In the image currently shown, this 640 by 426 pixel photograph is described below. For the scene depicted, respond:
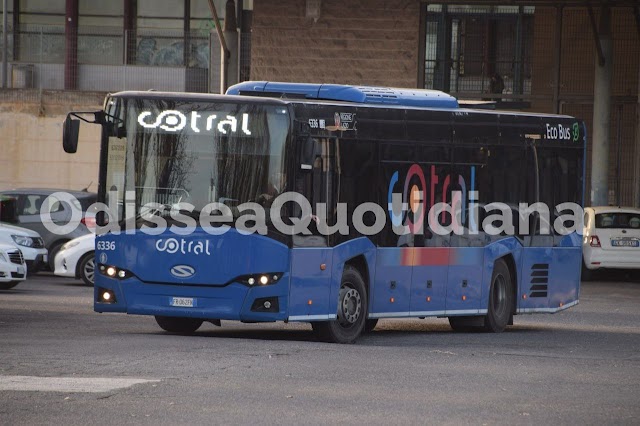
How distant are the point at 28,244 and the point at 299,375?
14736 mm

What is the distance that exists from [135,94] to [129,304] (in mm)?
2246

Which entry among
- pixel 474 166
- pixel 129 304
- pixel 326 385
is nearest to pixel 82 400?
pixel 326 385

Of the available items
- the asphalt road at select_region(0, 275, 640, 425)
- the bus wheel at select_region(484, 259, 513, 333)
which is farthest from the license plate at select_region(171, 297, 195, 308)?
the bus wheel at select_region(484, 259, 513, 333)

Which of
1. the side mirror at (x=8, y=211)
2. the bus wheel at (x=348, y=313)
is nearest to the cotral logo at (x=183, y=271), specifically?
the bus wheel at (x=348, y=313)

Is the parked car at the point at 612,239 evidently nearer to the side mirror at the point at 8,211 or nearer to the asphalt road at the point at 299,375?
the side mirror at the point at 8,211

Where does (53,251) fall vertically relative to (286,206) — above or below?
below

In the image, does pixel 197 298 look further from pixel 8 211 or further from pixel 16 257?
pixel 8 211

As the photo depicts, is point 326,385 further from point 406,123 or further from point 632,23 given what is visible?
point 632,23

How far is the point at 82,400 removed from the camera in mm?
11484

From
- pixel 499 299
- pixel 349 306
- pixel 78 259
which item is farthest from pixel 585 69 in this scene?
pixel 349 306

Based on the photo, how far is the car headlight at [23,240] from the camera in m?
27.3

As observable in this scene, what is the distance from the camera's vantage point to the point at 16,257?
25.3m

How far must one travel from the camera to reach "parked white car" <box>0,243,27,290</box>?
25.2 metres

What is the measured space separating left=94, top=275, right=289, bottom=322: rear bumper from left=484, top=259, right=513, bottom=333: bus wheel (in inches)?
172
